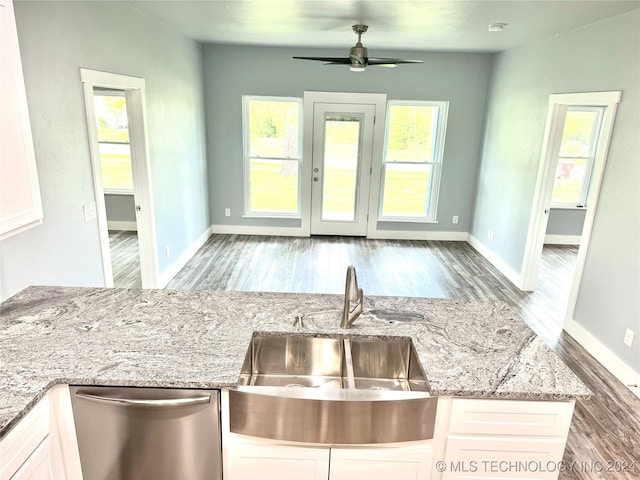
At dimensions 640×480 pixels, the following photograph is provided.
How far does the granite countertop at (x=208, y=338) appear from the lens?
1390 millimetres

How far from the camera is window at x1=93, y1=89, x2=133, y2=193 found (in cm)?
573

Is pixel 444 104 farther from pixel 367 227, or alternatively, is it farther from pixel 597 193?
pixel 597 193

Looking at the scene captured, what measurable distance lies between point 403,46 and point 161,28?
275 centimetres

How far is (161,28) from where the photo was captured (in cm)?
390

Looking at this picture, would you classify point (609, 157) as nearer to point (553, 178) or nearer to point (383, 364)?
point (553, 178)

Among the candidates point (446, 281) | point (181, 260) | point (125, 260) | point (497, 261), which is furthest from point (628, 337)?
point (125, 260)

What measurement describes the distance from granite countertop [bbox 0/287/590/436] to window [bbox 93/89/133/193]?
4.33 meters

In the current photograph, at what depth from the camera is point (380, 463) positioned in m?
1.45

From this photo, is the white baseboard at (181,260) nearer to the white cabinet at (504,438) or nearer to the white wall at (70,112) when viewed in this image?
the white wall at (70,112)

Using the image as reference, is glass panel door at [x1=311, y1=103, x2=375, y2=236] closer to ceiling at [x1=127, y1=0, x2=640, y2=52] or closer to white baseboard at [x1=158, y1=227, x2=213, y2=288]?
ceiling at [x1=127, y1=0, x2=640, y2=52]

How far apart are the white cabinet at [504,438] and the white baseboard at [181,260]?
3.35 m

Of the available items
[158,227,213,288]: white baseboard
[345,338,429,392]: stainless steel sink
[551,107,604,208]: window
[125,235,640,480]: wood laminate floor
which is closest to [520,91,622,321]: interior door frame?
[125,235,640,480]: wood laminate floor

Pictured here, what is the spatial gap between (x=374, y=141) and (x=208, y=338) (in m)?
4.60

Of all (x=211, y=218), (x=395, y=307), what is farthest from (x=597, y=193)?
(x=211, y=218)
